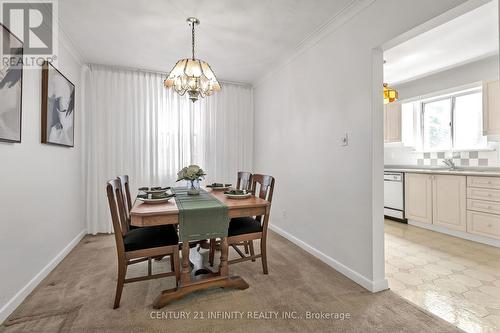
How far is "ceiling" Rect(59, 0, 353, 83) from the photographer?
7.25 ft

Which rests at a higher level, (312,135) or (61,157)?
(312,135)

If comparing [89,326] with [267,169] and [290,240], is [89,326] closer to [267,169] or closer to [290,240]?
[290,240]

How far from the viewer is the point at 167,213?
5.67ft

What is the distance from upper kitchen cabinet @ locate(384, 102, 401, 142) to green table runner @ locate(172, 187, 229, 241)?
4121mm

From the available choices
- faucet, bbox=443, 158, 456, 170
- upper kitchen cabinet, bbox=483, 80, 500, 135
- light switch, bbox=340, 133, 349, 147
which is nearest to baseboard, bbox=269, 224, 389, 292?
light switch, bbox=340, 133, 349, 147

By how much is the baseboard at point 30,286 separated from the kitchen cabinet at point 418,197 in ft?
16.4

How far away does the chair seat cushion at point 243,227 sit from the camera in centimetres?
218

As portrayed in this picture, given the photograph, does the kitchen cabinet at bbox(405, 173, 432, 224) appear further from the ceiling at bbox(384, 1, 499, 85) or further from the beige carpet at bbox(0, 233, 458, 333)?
the beige carpet at bbox(0, 233, 458, 333)

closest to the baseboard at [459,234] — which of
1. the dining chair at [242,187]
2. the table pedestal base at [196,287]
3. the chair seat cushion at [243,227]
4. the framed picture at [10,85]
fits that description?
the dining chair at [242,187]

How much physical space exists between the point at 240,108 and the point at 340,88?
2.34m

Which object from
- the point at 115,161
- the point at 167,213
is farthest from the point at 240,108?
the point at 167,213

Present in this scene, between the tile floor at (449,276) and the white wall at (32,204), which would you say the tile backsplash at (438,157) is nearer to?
the tile floor at (449,276)

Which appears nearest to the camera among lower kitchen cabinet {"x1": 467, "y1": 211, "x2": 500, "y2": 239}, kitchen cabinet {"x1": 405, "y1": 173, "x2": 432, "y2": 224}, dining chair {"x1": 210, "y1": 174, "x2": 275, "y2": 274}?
dining chair {"x1": 210, "y1": 174, "x2": 275, "y2": 274}

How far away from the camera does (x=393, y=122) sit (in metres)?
4.63
